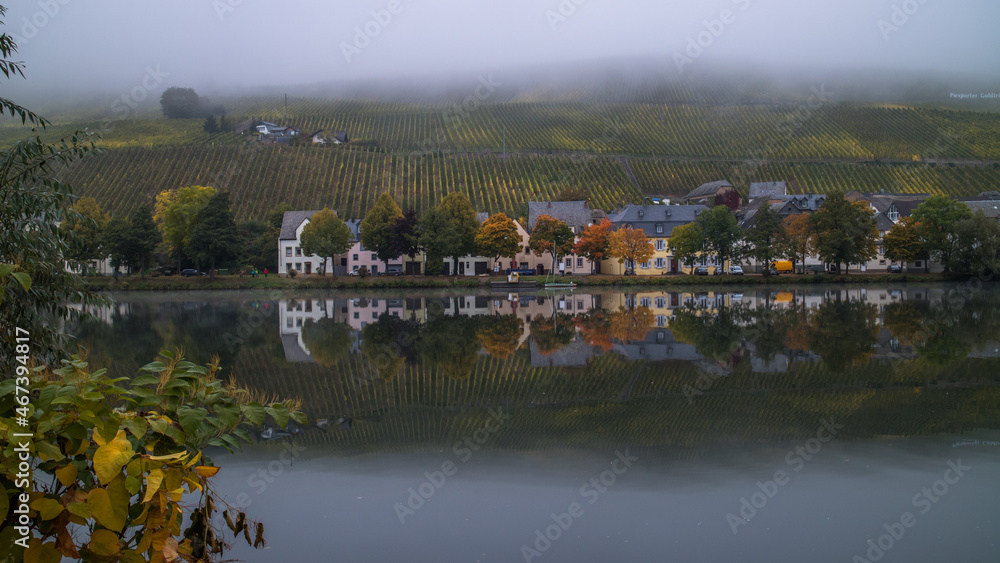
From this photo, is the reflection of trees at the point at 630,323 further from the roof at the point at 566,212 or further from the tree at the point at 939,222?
the roof at the point at 566,212

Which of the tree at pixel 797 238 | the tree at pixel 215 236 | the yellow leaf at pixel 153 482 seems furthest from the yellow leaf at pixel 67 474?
the tree at pixel 797 238

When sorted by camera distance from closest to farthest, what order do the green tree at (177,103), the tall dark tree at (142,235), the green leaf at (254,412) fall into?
the green leaf at (254,412) < the tall dark tree at (142,235) < the green tree at (177,103)

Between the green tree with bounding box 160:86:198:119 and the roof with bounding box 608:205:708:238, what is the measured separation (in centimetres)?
12369

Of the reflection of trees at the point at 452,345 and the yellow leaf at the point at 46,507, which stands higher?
the yellow leaf at the point at 46,507

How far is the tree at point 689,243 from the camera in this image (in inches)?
2751

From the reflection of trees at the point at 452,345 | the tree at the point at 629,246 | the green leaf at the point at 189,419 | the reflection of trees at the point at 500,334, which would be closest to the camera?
the green leaf at the point at 189,419

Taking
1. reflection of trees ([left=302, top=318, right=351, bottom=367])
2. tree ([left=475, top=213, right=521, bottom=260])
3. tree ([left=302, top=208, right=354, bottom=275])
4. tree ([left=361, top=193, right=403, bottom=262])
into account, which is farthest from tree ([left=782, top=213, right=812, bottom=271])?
reflection of trees ([left=302, top=318, right=351, bottom=367])

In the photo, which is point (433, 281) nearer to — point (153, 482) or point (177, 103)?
point (153, 482)

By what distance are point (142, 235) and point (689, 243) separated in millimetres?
52540

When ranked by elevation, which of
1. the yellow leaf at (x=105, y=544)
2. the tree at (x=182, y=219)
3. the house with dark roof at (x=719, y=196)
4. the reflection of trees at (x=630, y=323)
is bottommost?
the reflection of trees at (x=630, y=323)

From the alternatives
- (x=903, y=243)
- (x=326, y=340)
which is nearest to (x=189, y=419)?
(x=326, y=340)

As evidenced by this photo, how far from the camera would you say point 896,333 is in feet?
84.2

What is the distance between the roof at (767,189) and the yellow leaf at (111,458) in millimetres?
111472

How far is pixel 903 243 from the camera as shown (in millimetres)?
72125
